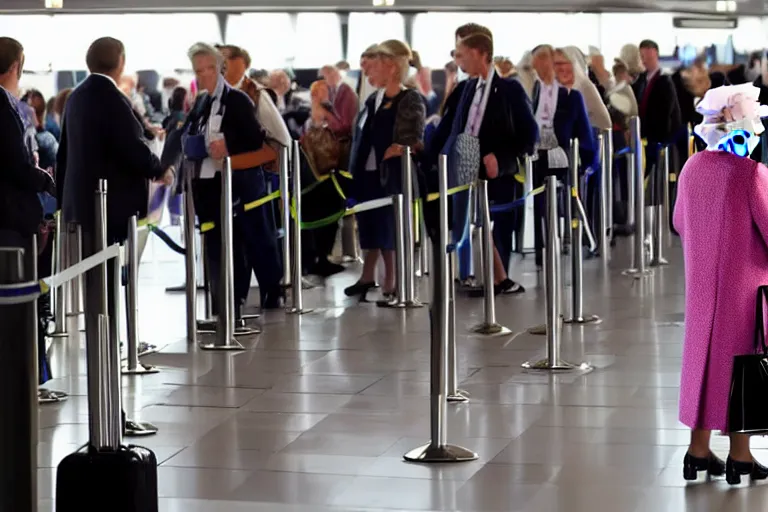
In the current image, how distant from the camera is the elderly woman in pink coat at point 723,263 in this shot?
7223mm

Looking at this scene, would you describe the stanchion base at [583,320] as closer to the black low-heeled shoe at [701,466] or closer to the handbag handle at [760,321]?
the black low-heeled shoe at [701,466]

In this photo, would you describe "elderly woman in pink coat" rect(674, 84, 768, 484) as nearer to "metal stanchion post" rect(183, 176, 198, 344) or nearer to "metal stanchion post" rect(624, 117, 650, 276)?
"metal stanchion post" rect(183, 176, 198, 344)

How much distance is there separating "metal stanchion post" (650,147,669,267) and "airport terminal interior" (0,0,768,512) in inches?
2.0

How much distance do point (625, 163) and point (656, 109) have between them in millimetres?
1074

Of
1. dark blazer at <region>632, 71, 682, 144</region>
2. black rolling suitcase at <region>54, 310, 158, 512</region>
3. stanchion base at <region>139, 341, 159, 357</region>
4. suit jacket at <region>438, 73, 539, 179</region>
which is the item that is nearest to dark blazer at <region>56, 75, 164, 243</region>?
stanchion base at <region>139, 341, 159, 357</region>

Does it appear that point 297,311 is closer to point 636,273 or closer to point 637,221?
point 637,221

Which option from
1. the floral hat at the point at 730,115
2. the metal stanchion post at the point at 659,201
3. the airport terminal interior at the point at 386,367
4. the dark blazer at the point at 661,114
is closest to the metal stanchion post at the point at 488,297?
the airport terminal interior at the point at 386,367

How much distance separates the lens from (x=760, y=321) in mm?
7230

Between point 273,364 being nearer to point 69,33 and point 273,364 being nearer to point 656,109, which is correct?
point 69,33

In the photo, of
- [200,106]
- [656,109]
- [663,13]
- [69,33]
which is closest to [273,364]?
[200,106]

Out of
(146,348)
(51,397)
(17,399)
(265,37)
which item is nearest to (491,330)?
(146,348)

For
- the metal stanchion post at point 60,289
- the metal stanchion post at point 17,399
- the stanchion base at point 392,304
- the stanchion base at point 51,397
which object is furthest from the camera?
the stanchion base at point 392,304

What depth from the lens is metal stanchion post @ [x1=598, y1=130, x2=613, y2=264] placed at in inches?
637

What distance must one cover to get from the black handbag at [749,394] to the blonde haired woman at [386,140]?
609 centimetres
